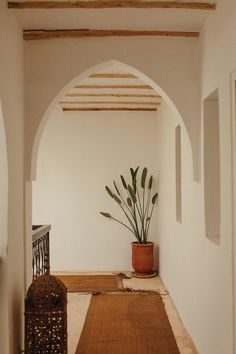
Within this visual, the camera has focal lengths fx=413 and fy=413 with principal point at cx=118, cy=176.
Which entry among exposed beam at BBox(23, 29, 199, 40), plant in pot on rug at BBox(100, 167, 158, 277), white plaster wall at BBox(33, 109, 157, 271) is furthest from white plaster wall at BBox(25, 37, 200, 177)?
white plaster wall at BBox(33, 109, 157, 271)

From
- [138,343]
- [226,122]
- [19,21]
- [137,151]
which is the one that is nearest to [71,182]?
[137,151]

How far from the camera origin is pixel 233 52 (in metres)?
2.39

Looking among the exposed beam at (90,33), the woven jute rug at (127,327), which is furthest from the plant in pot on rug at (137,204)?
the exposed beam at (90,33)

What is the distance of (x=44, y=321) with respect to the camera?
9.82ft

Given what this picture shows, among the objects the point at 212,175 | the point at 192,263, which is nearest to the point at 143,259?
the point at 192,263

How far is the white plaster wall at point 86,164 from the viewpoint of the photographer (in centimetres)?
709

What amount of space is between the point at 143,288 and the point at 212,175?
3156 millimetres

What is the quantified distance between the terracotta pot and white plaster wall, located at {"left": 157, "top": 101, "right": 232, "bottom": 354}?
1.26ft

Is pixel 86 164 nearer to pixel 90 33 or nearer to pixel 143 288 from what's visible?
pixel 143 288

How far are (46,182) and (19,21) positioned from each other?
424cm

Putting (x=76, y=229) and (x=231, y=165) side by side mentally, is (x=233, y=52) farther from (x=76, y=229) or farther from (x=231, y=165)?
(x=76, y=229)

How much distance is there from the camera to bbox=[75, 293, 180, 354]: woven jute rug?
3680 mm

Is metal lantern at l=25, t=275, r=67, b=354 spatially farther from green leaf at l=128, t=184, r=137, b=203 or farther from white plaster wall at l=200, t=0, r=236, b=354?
green leaf at l=128, t=184, r=137, b=203

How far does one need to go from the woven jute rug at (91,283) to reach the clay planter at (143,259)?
0.39 meters
